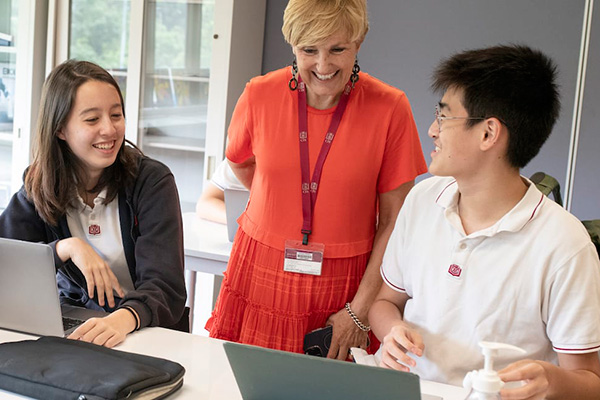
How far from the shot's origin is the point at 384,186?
1.77 m

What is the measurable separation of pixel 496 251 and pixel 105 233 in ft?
3.19

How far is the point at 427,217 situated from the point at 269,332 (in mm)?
547

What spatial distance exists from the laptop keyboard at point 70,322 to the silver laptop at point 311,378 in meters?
0.60

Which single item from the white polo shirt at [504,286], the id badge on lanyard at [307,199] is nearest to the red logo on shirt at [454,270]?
the white polo shirt at [504,286]

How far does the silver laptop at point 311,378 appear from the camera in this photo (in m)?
Result: 0.98

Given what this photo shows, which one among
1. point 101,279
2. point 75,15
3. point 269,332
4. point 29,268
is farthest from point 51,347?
point 75,15

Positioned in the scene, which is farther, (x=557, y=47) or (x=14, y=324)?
(x=557, y=47)

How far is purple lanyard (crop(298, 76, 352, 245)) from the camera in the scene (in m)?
1.74

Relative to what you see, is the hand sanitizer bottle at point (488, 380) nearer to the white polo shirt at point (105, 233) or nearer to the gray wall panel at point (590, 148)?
the white polo shirt at point (105, 233)

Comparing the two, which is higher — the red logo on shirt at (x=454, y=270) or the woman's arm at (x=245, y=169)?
the woman's arm at (x=245, y=169)

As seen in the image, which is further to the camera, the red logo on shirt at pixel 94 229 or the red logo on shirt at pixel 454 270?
the red logo on shirt at pixel 94 229

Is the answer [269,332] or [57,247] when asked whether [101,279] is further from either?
[269,332]

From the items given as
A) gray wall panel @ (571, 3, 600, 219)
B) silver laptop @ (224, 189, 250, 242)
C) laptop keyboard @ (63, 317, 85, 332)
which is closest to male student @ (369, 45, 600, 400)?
laptop keyboard @ (63, 317, 85, 332)

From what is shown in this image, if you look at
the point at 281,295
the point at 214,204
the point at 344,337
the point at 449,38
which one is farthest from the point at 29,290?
the point at 449,38
